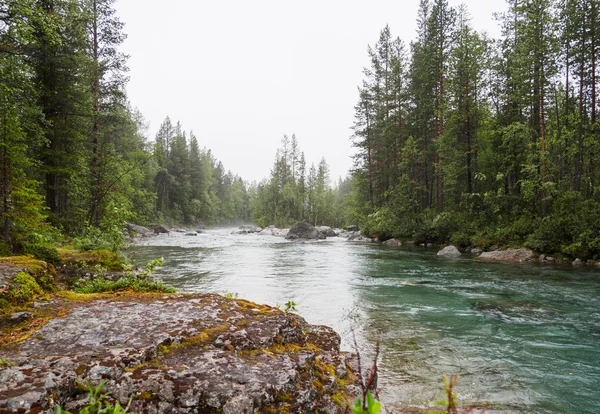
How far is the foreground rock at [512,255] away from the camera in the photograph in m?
17.3

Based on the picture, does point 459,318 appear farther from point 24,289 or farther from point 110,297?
point 24,289

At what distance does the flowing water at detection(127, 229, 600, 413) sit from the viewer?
4.34 metres

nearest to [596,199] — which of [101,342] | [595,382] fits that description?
[595,382]

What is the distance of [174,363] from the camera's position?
258 cm

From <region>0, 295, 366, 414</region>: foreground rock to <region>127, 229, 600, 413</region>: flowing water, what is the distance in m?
1.67

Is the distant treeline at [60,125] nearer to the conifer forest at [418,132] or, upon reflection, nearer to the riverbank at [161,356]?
the conifer forest at [418,132]

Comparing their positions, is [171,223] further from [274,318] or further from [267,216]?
[274,318]

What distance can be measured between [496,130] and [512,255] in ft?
34.7

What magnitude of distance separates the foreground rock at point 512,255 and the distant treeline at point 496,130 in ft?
2.38

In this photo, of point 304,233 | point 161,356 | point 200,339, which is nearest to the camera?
point 161,356

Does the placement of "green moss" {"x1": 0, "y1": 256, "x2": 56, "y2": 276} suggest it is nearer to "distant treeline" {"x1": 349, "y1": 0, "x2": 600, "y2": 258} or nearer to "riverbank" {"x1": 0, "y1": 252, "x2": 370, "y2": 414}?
"riverbank" {"x1": 0, "y1": 252, "x2": 370, "y2": 414}

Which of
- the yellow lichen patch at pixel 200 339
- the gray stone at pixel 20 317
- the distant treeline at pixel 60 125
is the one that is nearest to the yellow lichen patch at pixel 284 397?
the yellow lichen patch at pixel 200 339

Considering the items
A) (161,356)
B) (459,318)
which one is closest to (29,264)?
(161,356)

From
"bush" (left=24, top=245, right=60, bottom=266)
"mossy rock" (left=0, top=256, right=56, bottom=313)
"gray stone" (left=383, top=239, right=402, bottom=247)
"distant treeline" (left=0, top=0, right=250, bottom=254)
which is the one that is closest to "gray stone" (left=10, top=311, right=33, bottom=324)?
"mossy rock" (left=0, top=256, right=56, bottom=313)
